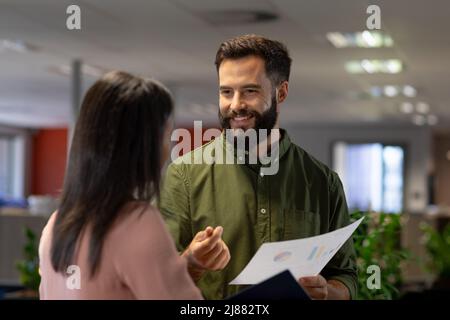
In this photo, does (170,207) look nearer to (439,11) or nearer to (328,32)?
(439,11)

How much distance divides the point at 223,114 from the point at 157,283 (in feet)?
1.32

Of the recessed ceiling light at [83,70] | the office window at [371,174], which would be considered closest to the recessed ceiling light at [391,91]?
the office window at [371,174]

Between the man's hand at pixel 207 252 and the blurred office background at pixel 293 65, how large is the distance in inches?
11.2

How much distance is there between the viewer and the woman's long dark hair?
926 millimetres

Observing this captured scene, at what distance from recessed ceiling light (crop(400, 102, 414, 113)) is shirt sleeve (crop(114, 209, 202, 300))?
9036mm

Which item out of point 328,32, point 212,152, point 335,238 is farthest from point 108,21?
point 335,238

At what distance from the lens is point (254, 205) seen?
132cm

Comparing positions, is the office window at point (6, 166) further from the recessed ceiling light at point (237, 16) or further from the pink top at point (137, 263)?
the pink top at point (137, 263)

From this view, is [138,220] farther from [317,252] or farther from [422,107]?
[422,107]

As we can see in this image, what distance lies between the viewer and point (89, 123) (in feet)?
3.07

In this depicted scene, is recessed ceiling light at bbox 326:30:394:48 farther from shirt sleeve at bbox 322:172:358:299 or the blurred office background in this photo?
shirt sleeve at bbox 322:172:358:299

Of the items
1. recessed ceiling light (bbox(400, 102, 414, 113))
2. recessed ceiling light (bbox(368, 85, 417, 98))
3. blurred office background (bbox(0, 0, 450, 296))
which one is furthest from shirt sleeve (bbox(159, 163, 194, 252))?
recessed ceiling light (bbox(400, 102, 414, 113))

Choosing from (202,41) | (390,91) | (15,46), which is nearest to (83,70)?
(15,46)
